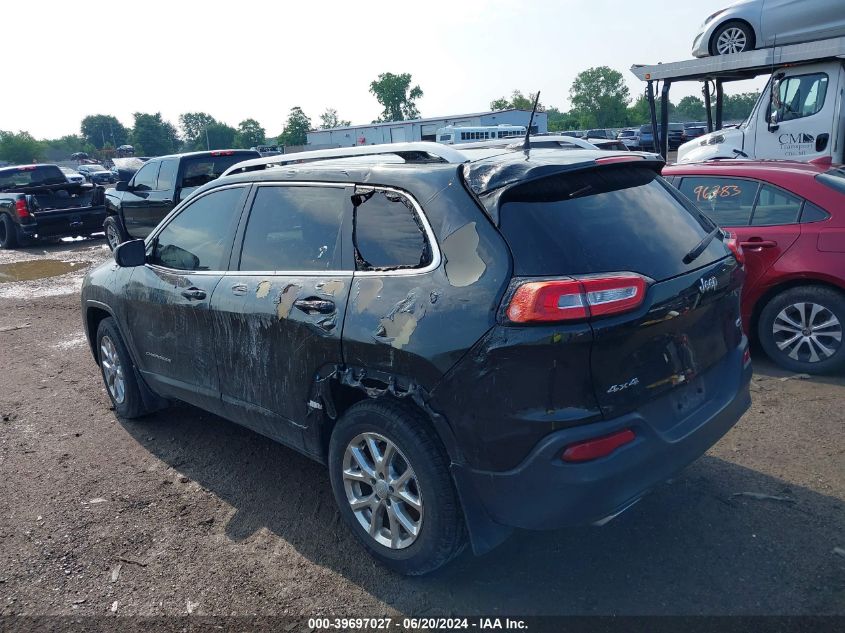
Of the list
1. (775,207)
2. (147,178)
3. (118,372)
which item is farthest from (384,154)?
(147,178)

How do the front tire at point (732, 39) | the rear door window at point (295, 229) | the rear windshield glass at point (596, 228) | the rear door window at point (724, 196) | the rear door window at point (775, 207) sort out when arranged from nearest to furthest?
1. the rear windshield glass at point (596, 228)
2. the rear door window at point (295, 229)
3. the rear door window at point (775, 207)
4. the rear door window at point (724, 196)
5. the front tire at point (732, 39)

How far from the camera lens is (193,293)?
411 centimetres

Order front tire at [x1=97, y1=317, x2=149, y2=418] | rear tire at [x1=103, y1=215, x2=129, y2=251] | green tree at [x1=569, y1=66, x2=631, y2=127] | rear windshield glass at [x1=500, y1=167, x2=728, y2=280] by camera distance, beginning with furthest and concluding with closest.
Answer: green tree at [x1=569, y1=66, x2=631, y2=127]
rear tire at [x1=103, y1=215, x2=129, y2=251]
front tire at [x1=97, y1=317, x2=149, y2=418]
rear windshield glass at [x1=500, y1=167, x2=728, y2=280]

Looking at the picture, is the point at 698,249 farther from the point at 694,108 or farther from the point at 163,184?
the point at 694,108

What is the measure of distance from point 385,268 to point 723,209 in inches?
152

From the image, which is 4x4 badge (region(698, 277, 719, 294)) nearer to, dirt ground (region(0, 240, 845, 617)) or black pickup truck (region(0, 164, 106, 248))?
dirt ground (region(0, 240, 845, 617))

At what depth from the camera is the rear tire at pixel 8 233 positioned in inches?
629

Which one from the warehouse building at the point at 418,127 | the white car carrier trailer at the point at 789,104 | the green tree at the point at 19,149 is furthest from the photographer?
the green tree at the point at 19,149

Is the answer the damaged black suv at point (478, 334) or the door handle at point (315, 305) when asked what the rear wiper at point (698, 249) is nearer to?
the damaged black suv at point (478, 334)

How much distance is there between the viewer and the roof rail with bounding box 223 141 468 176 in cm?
317

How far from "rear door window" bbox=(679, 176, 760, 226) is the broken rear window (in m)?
3.63

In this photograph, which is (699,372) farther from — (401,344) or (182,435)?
(182,435)

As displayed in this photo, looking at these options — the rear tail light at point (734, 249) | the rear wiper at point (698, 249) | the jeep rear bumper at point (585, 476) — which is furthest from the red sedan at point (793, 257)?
the jeep rear bumper at point (585, 476)

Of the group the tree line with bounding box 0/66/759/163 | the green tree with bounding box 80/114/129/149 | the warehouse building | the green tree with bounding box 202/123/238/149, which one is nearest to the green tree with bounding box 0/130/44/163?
the tree line with bounding box 0/66/759/163
